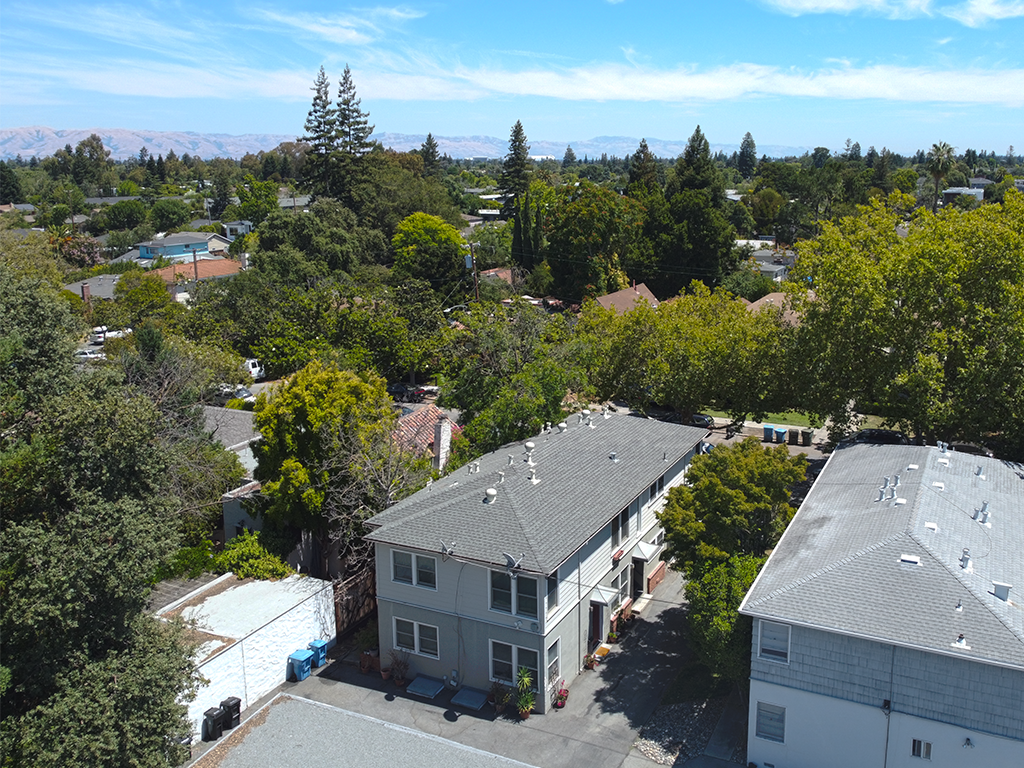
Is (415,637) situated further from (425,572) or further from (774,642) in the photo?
(774,642)

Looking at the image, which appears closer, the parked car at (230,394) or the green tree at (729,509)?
the green tree at (729,509)

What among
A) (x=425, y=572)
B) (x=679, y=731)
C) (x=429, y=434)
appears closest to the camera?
(x=679, y=731)

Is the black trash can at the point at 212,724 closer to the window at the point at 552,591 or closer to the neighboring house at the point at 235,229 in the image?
the window at the point at 552,591

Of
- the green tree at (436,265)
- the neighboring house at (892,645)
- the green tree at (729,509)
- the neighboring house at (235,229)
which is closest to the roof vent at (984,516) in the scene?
the neighboring house at (892,645)

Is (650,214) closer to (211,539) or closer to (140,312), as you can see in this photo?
(140,312)

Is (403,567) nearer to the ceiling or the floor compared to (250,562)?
nearer to the ceiling

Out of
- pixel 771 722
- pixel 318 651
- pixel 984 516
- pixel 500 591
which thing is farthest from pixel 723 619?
pixel 318 651

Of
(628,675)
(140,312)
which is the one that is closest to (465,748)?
(628,675)
